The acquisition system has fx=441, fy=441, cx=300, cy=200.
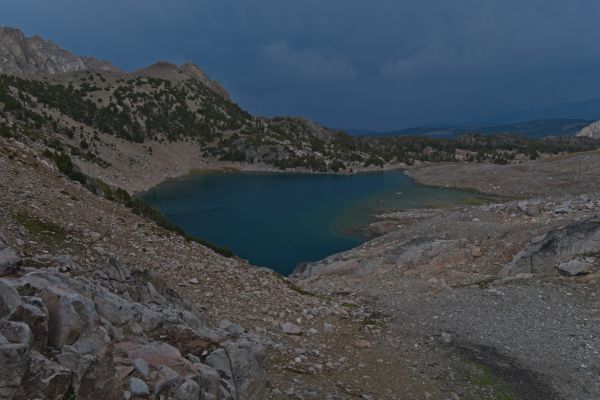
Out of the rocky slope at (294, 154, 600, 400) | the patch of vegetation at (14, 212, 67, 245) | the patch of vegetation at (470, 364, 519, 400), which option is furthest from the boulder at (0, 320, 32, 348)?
the patch of vegetation at (470, 364, 519, 400)

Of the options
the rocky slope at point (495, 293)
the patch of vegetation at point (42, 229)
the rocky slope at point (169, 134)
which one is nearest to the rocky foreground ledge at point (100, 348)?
the patch of vegetation at point (42, 229)

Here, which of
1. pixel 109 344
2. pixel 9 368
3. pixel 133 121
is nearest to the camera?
pixel 9 368

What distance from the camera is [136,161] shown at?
336 feet

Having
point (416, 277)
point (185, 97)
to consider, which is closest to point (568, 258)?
point (416, 277)

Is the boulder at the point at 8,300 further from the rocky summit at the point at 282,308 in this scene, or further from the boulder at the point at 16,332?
the boulder at the point at 16,332

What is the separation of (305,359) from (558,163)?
9166 cm

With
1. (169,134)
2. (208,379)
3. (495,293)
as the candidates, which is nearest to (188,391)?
(208,379)

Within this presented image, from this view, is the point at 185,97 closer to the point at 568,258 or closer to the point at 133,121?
the point at 133,121

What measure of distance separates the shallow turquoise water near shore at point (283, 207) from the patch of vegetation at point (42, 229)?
25254mm

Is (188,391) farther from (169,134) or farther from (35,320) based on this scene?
(169,134)

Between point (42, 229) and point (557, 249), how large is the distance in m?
25.0

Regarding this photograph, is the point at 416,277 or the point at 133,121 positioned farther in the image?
the point at 133,121

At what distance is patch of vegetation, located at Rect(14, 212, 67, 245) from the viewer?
15.1 m

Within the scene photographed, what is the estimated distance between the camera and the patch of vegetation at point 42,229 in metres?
15.1
